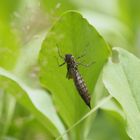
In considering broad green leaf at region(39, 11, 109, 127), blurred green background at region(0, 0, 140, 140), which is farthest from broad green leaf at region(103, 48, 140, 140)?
blurred green background at region(0, 0, 140, 140)

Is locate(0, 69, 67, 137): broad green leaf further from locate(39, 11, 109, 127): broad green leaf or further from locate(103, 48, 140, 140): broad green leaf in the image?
locate(103, 48, 140, 140): broad green leaf

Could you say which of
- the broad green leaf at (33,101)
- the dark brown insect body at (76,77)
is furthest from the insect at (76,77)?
the broad green leaf at (33,101)

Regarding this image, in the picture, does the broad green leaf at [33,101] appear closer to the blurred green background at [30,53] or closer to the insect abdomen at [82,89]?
the blurred green background at [30,53]

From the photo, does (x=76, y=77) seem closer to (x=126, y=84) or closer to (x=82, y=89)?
(x=82, y=89)

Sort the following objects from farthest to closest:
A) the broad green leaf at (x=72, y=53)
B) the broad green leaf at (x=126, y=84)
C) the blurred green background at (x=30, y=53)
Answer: the blurred green background at (x=30, y=53) < the broad green leaf at (x=72, y=53) < the broad green leaf at (x=126, y=84)

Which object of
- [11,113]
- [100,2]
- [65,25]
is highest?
[100,2]

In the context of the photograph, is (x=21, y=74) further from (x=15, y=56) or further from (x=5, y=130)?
(x=5, y=130)

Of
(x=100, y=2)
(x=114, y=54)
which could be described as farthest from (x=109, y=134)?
(x=100, y=2)
